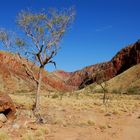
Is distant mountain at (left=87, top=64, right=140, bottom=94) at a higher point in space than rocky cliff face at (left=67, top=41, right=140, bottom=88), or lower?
lower

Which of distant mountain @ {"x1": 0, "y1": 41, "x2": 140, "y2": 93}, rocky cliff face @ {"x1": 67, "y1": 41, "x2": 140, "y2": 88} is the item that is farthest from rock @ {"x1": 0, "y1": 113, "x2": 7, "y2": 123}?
rocky cliff face @ {"x1": 67, "y1": 41, "x2": 140, "y2": 88}

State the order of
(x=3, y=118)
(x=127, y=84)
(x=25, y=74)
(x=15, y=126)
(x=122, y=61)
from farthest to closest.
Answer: (x=122, y=61), (x=25, y=74), (x=127, y=84), (x=3, y=118), (x=15, y=126)

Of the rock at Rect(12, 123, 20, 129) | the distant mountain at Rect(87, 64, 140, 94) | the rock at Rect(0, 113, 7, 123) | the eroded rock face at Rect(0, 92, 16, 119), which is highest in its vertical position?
the distant mountain at Rect(87, 64, 140, 94)

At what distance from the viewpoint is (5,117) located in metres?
19.2

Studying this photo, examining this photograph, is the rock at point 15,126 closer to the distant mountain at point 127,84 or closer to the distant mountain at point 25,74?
the distant mountain at point 25,74

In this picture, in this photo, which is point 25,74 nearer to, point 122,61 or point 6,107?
point 122,61

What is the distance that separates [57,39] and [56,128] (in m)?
11.0

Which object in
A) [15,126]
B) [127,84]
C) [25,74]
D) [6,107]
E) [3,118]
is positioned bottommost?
[15,126]

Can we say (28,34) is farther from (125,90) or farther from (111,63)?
(111,63)

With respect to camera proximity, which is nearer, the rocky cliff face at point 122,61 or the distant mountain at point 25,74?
the distant mountain at point 25,74

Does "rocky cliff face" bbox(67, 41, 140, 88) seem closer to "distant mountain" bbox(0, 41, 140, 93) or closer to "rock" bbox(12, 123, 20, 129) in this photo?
"distant mountain" bbox(0, 41, 140, 93)

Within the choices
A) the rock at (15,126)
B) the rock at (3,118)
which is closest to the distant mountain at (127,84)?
the rock at (3,118)

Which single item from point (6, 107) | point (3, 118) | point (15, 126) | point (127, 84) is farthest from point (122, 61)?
point (15, 126)

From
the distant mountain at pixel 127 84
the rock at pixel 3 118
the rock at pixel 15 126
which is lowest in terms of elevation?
the rock at pixel 15 126
